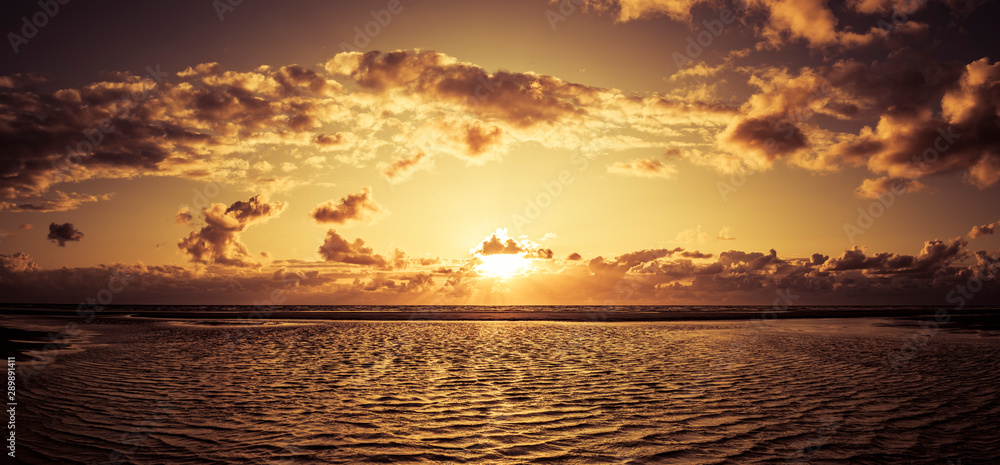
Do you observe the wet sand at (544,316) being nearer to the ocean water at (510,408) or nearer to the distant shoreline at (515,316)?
the distant shoreline at (515,316)

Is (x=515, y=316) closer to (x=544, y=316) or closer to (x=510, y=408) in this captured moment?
(x=544, y=316)

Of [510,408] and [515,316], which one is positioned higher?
[510,408]

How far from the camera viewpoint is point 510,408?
12328 mm

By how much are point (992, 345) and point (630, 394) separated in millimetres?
27574

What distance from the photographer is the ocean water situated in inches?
349

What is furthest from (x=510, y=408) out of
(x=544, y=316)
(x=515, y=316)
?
(x=544, y=316)

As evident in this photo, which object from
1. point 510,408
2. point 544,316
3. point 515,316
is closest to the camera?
point 510,408

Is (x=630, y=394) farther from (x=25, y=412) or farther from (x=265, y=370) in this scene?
(x=25, y=412)

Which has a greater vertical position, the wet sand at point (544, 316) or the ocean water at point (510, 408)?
the ocean water at point (510, 408)

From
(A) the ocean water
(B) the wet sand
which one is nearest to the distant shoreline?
(B) the wet sand

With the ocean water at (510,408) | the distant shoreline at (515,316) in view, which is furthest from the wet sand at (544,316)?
the ocean water at (510,408)

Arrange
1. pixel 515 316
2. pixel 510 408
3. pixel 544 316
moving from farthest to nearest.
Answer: pixel 544 316
pixel 515 316
pixel 510 408

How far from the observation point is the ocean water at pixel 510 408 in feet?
29.1

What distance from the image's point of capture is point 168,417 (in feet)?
37.3
